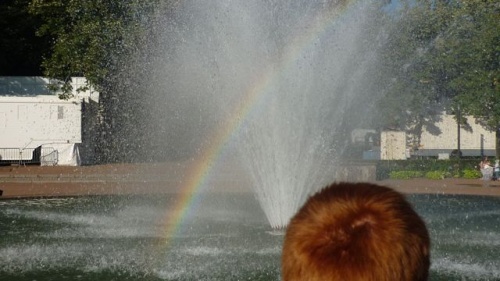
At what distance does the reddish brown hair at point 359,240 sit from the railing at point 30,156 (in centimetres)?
3819

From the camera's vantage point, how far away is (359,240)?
1.76m

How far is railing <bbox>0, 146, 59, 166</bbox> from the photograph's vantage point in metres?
38.4

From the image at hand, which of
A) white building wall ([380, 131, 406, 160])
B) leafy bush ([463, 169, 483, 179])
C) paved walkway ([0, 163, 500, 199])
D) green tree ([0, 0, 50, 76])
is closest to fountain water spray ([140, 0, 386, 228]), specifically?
paved walkway ([0, 163, 500, 199])

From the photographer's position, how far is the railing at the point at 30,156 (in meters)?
38.4

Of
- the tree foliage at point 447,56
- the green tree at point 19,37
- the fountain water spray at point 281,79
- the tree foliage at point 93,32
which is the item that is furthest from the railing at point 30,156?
the tree foliage at point 447,56

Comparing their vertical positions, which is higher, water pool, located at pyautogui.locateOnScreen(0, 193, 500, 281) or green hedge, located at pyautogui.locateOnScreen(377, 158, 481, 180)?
green hedge, located at pyautogui.locateOnScreen(377, 158, 481, 180)

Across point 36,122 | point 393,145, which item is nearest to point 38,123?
point 36,122

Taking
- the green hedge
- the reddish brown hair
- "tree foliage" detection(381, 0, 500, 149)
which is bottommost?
the green hedge

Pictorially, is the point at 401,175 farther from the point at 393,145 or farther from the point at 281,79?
the point at 393,145

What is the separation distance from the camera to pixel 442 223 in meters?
16.9

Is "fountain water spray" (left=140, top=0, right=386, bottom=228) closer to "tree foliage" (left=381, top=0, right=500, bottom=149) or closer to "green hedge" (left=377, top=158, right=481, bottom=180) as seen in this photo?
"green hedge" (left=377, top=158, right=481, bottom=180)

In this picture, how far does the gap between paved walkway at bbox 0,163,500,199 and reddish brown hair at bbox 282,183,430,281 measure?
70.7ft

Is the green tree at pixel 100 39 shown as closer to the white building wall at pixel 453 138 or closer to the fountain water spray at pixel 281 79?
the fountain water spray at pixel 281 79

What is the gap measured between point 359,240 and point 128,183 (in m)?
26.9
